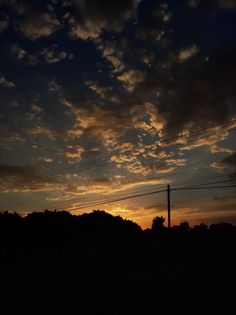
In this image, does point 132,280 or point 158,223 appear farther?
point 158,223

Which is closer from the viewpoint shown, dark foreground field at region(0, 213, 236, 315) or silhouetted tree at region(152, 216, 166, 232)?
dark foreground field at region(0, 213, 236, 315)

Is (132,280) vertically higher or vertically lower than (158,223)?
lower

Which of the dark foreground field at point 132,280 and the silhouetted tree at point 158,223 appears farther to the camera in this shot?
the silhouetted tree at point 158,223

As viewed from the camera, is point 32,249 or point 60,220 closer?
point 32,249

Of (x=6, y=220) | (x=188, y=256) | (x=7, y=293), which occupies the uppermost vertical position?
(x=6, y=220)

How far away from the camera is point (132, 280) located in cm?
2958

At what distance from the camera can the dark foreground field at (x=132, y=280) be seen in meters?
19.3

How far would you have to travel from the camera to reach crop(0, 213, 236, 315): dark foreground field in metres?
19.3

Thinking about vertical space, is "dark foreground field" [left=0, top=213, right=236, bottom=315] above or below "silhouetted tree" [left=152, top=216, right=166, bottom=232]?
below

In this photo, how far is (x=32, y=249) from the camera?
6938 centimetres

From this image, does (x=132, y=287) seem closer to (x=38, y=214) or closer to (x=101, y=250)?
(x=101, y=250)

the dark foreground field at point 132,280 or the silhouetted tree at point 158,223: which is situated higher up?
the silhouetted tree at point 158,223

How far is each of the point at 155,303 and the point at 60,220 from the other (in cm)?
5802

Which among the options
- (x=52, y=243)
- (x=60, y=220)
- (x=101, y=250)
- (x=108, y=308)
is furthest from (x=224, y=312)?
(x=60, y=220)
